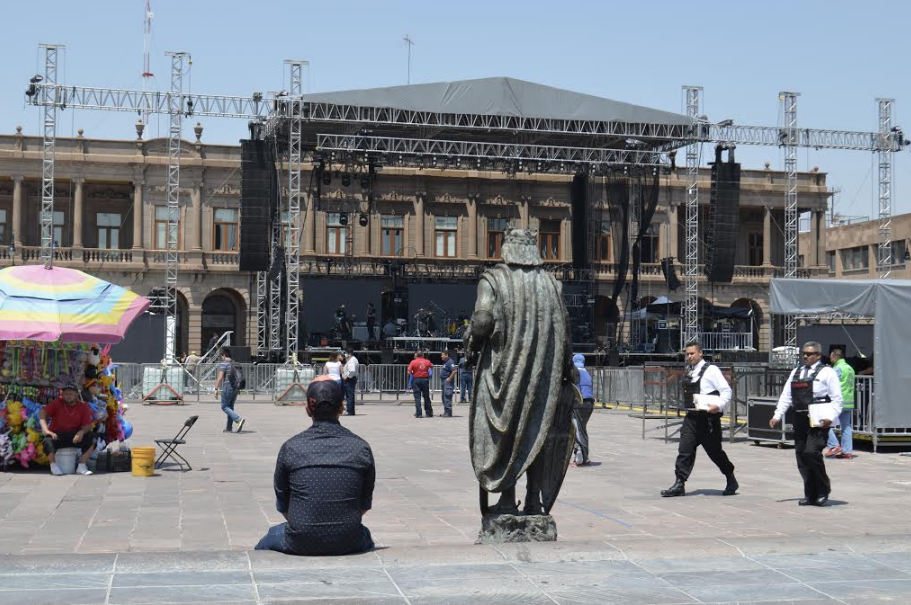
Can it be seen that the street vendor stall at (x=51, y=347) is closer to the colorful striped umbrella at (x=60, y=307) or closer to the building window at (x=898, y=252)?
the colorful striped umbrella at (x=60, y=307)

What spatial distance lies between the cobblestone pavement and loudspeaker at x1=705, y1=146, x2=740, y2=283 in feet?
71.3

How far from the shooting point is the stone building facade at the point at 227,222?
48.8m

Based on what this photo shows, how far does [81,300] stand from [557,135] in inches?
1051

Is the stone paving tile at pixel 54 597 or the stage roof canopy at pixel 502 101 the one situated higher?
the stage roof canopy at pixel 502 101

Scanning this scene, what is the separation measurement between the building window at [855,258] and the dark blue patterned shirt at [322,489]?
56.4m

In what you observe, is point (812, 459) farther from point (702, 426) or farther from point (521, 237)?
point (521, 237)

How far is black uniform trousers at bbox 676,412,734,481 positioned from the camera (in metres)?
11.2

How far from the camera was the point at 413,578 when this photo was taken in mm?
6164

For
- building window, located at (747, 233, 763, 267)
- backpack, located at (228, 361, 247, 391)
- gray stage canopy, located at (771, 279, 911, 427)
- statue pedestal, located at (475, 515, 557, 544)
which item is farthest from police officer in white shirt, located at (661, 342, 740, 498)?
building window, located at (747, 233, 763, 267)

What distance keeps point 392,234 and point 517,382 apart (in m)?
44.6

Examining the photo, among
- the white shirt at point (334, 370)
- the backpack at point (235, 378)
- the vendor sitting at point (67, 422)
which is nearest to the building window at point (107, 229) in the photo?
the white shirt at point (334, 370)

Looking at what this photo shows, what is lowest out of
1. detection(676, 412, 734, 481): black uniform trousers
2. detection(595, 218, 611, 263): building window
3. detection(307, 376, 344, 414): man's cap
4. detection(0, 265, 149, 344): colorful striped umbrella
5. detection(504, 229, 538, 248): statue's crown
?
detection(676, 412, 734, 481): black uniform trousers

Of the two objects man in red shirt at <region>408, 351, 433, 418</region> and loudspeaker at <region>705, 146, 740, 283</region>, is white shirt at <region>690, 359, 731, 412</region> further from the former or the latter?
loudspeaker at <region>705, 146, 740, 283</region>

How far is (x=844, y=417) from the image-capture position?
16.0 meters
